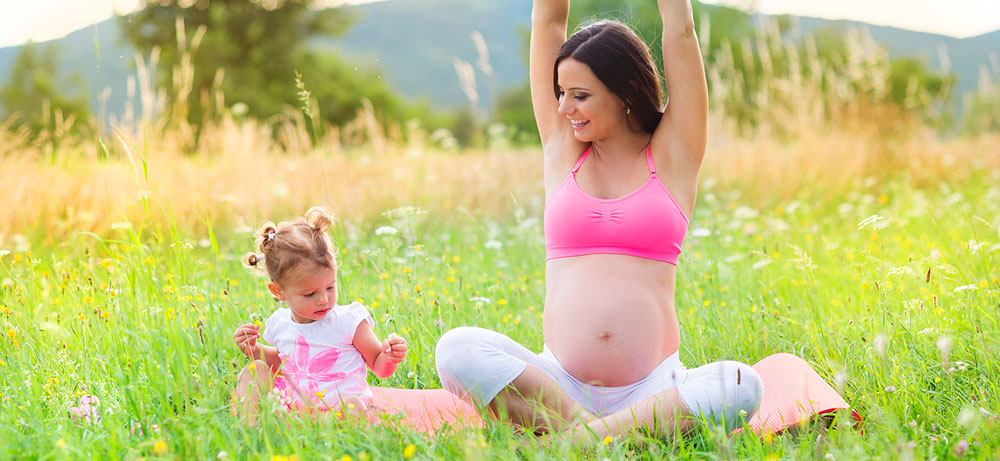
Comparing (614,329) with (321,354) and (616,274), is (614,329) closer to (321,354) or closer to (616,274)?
(616,274)

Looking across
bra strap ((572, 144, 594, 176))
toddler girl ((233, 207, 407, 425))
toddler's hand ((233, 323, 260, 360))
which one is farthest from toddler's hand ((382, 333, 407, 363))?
bra strap ((572, 144, 594, 176))

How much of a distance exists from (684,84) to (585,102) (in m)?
0.27

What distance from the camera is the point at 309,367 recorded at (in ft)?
7.48

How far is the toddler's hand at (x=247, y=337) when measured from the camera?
83.9 inches

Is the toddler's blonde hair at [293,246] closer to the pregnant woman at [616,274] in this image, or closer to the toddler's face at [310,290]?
the toddler's face at [310,290]

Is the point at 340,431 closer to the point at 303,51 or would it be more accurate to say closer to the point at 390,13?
the point at 303,51

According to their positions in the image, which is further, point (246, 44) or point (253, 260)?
point (246, 44)

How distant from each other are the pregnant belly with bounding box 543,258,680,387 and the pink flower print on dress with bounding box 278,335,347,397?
0.65m

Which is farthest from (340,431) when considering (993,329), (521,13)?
(521,13)

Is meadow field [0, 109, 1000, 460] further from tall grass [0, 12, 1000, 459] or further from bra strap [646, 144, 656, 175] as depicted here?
bra strap [646, 144, 656, 175]

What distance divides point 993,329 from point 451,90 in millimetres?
86862

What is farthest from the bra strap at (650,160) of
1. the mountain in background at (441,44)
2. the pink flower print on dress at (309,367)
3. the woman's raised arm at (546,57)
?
the mountain in background at (441,44)

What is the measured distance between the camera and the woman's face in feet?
7.35

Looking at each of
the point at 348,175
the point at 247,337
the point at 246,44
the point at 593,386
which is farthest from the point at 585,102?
the point at 246,44
